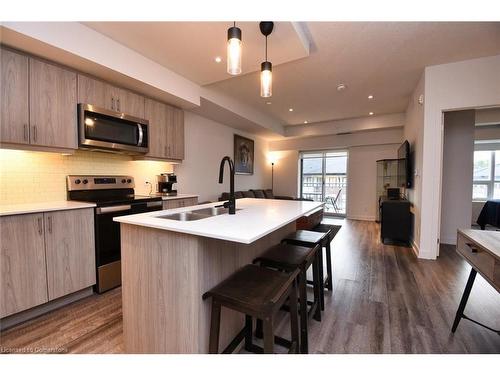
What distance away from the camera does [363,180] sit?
645cm

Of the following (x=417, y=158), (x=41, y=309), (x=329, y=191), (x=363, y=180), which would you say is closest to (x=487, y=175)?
(x=363, y=180)

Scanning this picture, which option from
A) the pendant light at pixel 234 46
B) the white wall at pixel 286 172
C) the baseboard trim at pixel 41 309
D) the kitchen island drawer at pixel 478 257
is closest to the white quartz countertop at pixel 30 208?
the baseboard trim at pixel 41 309

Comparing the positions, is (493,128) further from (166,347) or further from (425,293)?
(166,347)

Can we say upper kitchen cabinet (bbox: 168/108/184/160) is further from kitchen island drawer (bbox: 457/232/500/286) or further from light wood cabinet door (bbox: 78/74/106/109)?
kitchen island drawer (bbox: 457/232/500/286)

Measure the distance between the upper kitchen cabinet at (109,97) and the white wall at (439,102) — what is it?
3.97 metres

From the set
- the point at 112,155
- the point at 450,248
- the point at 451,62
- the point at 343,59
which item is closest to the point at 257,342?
the point at 112,155

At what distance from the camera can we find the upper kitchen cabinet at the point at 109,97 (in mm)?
2332

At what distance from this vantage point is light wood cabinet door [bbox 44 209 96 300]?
196cm

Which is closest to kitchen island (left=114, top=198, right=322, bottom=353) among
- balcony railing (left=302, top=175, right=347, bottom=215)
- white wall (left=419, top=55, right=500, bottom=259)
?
white wall (left=419, top=55, right=500, bottom=259)

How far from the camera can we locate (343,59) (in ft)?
9.50

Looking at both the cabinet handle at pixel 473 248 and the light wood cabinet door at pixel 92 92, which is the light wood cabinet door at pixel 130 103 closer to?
Result: the light wood cabinet door at pixel 92 92

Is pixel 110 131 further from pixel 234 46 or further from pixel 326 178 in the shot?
pixel 326 178

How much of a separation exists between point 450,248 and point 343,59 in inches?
137

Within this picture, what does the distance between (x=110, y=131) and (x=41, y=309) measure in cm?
181
